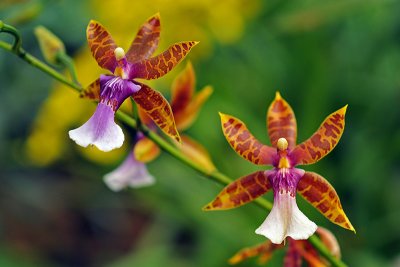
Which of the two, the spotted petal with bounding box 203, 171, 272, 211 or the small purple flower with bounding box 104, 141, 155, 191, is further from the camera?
the small purple flower with bounding box 104, 141, 155, 191

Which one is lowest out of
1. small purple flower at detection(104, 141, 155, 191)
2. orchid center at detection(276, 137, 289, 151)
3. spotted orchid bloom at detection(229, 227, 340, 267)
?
spotted orchid bloom at detection(229, 227, 340, 267)

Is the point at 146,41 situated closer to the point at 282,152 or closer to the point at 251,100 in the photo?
the point at 282,152

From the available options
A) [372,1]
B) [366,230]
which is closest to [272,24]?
[372,1]

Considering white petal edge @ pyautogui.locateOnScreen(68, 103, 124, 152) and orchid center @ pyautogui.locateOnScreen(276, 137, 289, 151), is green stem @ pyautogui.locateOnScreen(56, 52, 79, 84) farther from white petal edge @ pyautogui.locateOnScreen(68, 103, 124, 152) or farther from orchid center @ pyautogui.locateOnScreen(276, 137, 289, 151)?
orchid center @ pyautogui.locateOnScreen(276, 137, 289, 151)

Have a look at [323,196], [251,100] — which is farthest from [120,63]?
[251,100]

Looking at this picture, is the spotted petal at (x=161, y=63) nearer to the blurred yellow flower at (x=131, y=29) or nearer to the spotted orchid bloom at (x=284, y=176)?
the spotted orchid bloom at (x=284, y=176)

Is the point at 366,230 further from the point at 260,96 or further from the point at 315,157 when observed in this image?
the point at 315,157

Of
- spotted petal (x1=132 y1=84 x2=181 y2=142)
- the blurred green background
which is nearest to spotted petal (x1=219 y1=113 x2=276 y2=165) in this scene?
spotted petal (x1=132 y1=84 x2=181 y2=142)

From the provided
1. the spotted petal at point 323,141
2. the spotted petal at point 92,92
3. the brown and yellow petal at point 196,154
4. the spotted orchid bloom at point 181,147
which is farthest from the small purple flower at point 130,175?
the spotted petal at point 323,141
